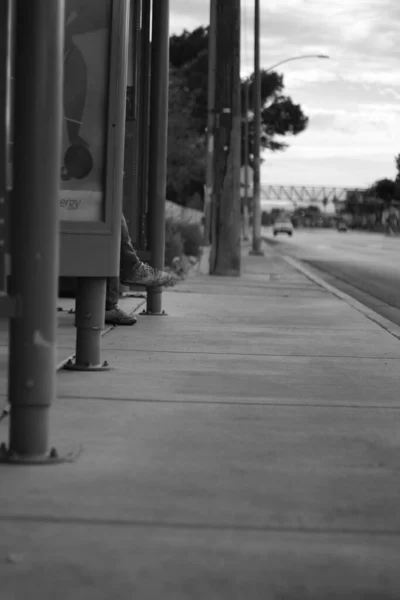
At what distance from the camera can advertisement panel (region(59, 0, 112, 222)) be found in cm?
632

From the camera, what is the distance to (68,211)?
637 centimetres

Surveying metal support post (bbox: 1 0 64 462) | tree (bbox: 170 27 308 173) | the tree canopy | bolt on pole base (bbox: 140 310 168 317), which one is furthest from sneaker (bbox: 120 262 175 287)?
tree (bbox: 170 27 308 173)

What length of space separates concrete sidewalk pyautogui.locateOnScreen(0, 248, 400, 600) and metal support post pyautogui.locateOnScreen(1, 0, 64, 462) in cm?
47

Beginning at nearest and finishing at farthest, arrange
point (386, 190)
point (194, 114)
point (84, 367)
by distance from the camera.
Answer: point (84, 367), point (194, 114), point (386, 190)

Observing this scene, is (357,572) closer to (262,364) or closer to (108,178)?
(108,178)

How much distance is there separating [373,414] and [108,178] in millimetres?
1880

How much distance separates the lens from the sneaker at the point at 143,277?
8.98 m

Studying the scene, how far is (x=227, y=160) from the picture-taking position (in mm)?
18906

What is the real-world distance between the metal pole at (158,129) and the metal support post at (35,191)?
6.13 metres

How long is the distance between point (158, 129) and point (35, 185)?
6568mm

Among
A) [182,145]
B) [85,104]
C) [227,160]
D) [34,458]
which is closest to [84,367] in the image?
[85,104]

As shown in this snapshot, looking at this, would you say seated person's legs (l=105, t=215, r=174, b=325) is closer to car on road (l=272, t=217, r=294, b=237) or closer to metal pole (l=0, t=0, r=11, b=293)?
metal pole (l=0, t=0, r=11, b=293)

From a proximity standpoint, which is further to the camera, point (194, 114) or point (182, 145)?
point (194, 114)

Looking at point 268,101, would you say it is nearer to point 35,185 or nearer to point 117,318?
point 117,318
